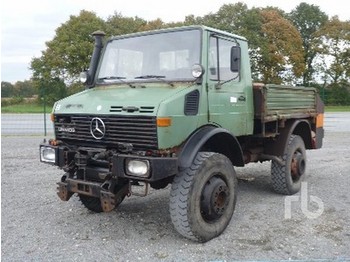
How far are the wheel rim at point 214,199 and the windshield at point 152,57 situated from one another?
1.26m

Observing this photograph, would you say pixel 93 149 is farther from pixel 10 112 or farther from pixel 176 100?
pixel 10 112

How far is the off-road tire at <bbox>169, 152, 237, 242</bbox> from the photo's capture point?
4477 millimetres

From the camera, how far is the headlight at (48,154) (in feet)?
16.4

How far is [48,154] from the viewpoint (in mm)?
5062

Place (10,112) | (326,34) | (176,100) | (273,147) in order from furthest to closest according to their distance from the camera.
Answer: (326,34) < (10,112) < (273,147) < (176,100)

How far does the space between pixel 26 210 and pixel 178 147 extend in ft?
9.08

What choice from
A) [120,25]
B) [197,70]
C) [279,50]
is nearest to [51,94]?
[197,70]

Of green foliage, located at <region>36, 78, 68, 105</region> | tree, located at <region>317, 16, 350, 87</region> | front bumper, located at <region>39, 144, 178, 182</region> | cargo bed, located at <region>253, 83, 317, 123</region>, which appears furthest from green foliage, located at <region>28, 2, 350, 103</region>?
front bumper, located at <region>39, 144, 178, 182</region>

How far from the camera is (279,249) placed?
448 cm

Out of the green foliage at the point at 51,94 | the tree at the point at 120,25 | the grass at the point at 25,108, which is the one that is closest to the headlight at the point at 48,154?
the grass at the point at 25,108

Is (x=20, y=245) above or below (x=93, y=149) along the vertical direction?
below

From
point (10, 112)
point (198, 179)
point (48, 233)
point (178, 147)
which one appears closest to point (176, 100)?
point (178, 147)

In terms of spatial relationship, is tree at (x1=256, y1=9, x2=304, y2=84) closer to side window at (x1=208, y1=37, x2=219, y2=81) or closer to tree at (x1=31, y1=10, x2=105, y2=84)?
tree at (x1=31, y1=10, x2=105, y2=84)

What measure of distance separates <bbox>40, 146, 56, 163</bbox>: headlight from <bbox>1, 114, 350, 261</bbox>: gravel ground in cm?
87
